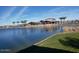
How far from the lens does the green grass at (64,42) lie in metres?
2.03

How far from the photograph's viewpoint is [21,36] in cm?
204

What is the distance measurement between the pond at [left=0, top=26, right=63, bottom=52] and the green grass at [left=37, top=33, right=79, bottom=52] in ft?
0.19

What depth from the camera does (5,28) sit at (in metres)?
2.05

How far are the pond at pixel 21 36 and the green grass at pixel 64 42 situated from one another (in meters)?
0.06

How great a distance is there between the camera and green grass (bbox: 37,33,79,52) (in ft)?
6.67

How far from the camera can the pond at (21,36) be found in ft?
6.64

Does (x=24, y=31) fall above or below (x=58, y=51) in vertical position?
above

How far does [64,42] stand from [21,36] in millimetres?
460

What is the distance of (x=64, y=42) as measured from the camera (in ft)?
→ 6.72

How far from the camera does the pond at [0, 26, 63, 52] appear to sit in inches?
79.7
